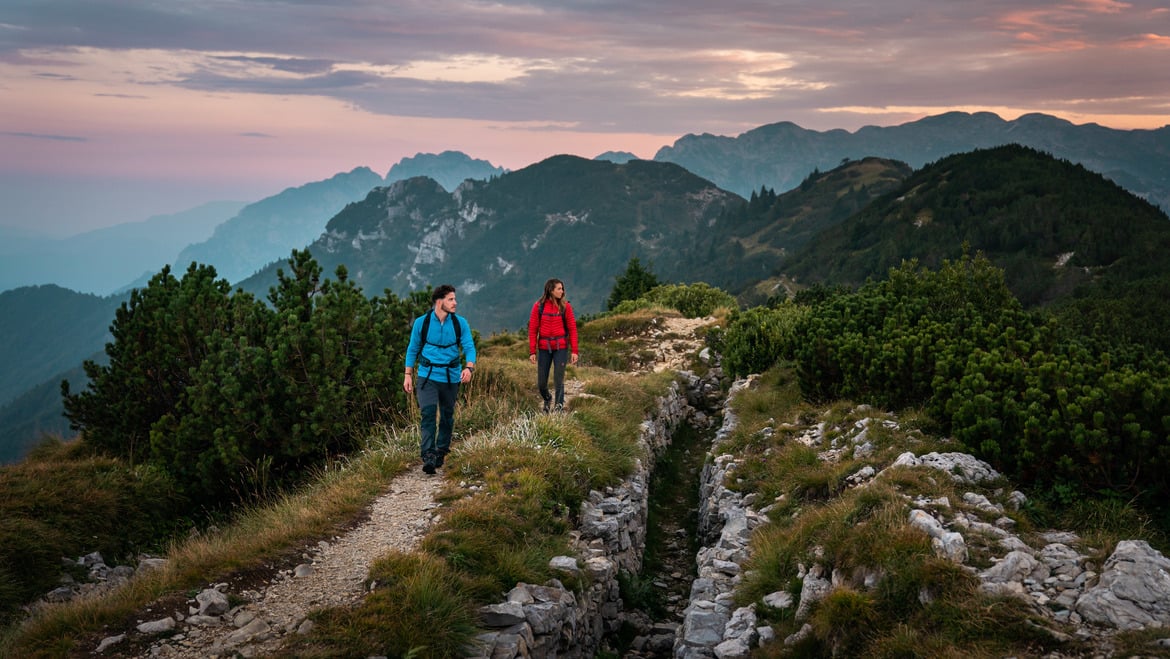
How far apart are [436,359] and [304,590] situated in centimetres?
394

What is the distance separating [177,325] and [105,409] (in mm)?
2845

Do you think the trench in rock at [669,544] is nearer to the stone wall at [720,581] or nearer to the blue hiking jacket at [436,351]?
the stone wall at [720,581]

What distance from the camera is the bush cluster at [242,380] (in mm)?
11805

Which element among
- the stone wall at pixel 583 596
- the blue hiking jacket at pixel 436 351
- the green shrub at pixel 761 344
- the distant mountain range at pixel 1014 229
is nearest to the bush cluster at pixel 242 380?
the blue hiking jacket at pixel 436 351

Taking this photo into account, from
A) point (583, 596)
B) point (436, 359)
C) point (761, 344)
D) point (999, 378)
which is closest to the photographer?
point (583, 596)

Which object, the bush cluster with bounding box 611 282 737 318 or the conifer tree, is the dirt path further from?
the conifer tree

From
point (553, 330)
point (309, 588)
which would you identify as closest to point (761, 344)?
point (553, 330)

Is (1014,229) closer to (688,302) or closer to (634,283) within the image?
(634,283)

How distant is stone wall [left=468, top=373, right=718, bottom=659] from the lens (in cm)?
721

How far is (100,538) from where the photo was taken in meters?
11.0

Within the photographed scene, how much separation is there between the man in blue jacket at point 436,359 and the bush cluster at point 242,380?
2.38m

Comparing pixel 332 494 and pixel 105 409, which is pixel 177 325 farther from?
pixel 332 494

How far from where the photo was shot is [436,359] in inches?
409

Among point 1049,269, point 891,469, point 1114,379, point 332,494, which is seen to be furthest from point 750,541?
point 1049,269
